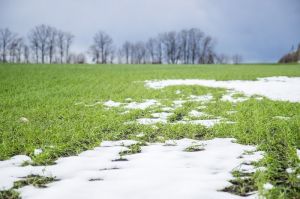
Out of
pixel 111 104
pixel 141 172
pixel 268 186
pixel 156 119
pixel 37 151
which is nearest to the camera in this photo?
pixel 268 186

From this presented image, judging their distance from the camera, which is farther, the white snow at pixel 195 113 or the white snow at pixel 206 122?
the white snow at pixel 195 113

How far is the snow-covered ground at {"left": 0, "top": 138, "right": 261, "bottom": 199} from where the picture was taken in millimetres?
3266

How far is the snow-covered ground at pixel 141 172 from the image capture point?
3266 mm

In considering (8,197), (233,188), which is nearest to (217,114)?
(233,188)

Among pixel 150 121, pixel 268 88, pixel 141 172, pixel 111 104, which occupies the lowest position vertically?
pixel 141 172

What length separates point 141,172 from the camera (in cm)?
388

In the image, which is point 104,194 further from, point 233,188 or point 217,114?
point 217,114

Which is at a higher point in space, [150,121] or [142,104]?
[142,104]

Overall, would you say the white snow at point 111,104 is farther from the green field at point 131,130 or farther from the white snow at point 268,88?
the white snow at point 268,88

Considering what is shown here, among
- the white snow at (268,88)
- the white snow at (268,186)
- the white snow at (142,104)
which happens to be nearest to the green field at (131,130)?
the white snow at (268,186)

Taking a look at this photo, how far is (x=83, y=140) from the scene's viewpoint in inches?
219

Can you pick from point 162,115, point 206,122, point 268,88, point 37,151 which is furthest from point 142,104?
point 268,88

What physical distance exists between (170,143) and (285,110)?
4.42 m

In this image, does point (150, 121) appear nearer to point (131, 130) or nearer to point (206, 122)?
point (131, 130)
